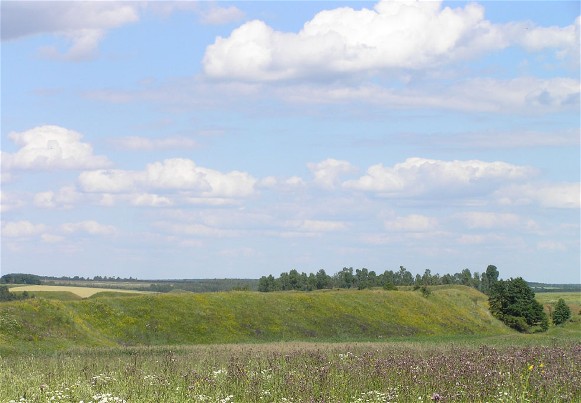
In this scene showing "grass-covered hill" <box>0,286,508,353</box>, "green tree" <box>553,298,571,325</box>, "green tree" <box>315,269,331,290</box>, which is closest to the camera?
"grass-covered hill" <box>0,286,508,353</box>

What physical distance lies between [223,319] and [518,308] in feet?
169

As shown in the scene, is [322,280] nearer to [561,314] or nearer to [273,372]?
[561,314]

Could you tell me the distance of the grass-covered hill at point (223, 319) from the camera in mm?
51250

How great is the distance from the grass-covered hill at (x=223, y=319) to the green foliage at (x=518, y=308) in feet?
28.5

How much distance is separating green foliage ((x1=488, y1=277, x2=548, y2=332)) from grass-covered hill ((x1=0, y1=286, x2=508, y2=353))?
8.69m

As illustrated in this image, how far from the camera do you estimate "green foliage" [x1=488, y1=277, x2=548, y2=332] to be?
10036 cm

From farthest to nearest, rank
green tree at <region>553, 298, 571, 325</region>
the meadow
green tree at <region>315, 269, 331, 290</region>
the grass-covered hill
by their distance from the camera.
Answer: green tree at <region>315, 269, 331, 290</region> < green tree at <region>553, 298, 571, 325</region> < the grass-covered hill < the meadow

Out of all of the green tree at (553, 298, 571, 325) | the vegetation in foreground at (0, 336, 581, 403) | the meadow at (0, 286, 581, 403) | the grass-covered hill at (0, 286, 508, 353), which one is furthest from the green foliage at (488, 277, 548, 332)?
the vegetation in foreground at (0, 336, 581, 403)

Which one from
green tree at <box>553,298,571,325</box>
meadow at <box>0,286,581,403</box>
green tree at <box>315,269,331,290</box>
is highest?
green tree at <box>315,269,331,290</box>

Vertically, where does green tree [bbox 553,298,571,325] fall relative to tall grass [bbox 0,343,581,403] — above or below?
below

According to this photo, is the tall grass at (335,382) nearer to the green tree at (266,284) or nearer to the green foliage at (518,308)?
the green foliage at (518,308)

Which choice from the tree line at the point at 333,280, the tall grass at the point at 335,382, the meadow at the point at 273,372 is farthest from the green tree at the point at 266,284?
the tall grass at the point at 335,382

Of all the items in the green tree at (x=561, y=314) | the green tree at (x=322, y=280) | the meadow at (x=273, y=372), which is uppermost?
the green tree at (x=322, y=280)

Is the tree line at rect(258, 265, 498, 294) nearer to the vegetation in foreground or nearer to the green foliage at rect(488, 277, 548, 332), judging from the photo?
the green foliage at rect(488, 277, 548, 332)
